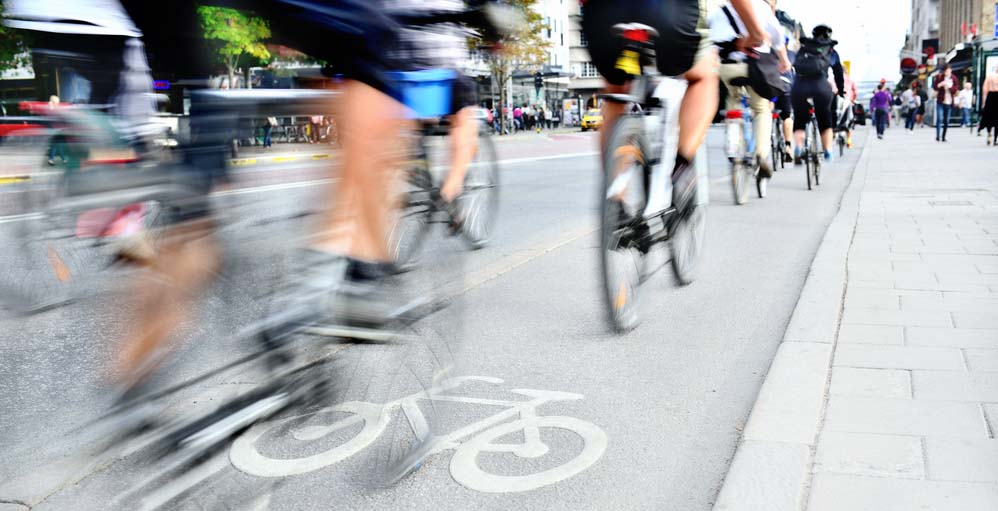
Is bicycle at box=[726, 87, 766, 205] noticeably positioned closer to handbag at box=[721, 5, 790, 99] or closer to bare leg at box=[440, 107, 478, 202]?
handbag at box=[721, 5, 790, 99]

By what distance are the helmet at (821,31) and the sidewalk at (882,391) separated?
224 inches

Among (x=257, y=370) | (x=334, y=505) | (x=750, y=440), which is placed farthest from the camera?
(x=750, y=440)

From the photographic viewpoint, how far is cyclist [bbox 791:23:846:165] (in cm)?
1081

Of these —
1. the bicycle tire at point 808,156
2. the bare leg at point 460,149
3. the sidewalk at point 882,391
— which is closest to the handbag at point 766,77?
the sidewalk at point 882,391

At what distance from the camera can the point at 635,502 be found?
2398 mm

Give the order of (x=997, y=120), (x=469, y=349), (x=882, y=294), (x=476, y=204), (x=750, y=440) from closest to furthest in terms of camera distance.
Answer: (x=750, y=440), (x=469, y=349), (x=882, y=294), (x=476, y=204), (x=997, y=120)

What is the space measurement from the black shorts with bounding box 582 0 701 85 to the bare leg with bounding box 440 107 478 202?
62 centimetres

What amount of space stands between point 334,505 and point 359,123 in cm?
92

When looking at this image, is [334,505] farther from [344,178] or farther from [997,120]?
[997,120]

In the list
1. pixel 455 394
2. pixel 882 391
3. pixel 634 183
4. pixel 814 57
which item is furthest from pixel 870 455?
pixel 814 57

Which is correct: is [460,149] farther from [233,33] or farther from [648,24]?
[233,33]

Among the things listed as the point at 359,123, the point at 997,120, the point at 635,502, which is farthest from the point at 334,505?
the point at 997,120

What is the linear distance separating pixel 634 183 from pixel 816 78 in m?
8.06

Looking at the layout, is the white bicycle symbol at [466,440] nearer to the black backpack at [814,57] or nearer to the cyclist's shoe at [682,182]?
the cyclist's shoe at [682,182]
